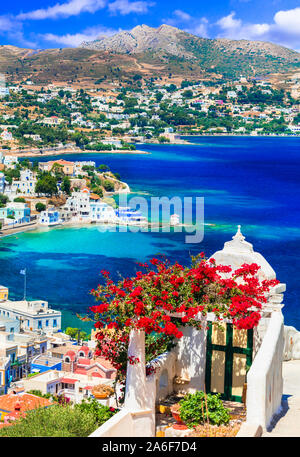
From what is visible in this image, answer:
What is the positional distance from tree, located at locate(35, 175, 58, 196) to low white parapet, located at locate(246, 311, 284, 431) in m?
29.5

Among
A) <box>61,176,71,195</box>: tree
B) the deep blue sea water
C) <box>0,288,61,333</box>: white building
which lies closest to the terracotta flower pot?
the deep blue sea water

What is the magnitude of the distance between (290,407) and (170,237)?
21629 millimetres

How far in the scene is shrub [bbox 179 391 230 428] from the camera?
9.34 ft

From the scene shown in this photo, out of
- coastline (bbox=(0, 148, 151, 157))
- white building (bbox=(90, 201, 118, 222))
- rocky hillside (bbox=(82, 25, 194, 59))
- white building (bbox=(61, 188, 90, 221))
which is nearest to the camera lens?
white building (bbox=(90, 201, 118, 222))

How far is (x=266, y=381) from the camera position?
258 cm

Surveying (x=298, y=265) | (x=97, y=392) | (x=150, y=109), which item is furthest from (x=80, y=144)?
(x=97, y=392)

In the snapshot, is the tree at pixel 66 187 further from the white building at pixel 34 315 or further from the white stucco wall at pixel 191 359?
the white stucco wall at pixel 191 359

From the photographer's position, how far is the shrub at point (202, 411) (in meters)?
2.85

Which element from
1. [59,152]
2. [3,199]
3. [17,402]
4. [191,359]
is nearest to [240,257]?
[191,359]

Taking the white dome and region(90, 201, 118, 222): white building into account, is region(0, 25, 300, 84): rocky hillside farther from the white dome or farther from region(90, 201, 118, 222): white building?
the white dome

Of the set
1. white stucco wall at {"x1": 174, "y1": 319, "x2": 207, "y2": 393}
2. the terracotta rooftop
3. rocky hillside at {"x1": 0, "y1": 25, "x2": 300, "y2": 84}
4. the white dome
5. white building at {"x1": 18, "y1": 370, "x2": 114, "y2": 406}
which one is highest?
rocky hillside at {"x1": 0, "y1": 25, "x2": 300, "y2": 84}
